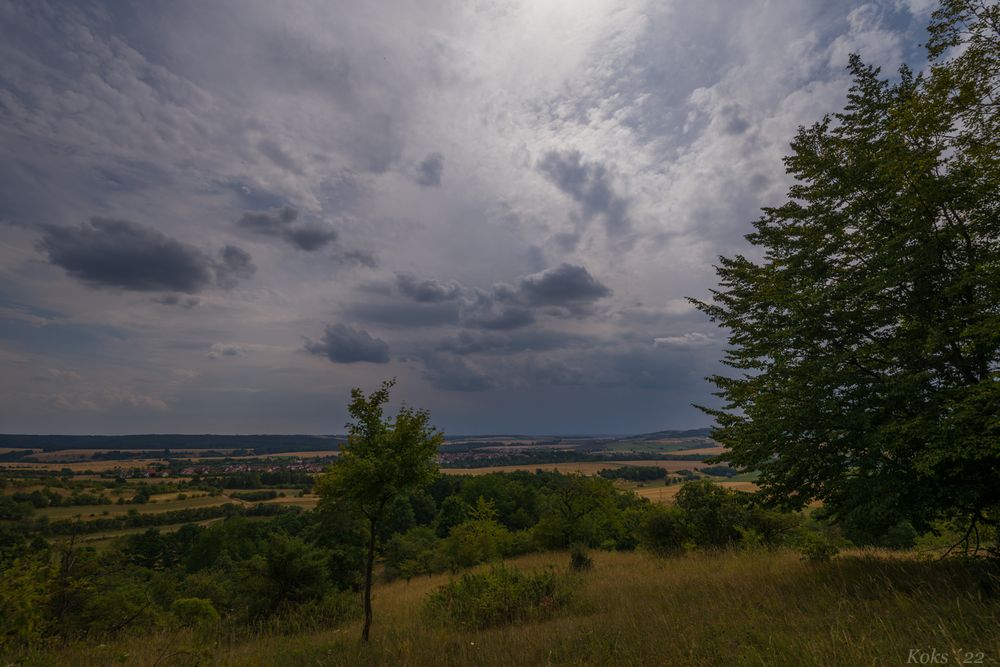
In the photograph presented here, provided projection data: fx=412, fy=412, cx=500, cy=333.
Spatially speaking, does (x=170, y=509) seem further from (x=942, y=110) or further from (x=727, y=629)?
(x=942, y=110)

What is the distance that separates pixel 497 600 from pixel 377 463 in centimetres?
476

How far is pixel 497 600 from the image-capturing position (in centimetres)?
1077

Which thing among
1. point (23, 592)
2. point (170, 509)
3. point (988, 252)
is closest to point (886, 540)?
point (988, 252)

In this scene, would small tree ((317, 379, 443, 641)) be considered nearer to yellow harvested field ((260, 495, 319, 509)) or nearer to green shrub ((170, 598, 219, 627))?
green shrub ((170, 598, 219, 627))

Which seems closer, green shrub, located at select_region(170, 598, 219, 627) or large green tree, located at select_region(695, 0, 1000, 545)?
large green tree, located at select_region(695, 0, 1000, 545)

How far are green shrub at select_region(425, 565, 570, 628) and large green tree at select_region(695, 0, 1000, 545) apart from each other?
6343mm

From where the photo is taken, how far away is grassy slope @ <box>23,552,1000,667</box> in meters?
5.64

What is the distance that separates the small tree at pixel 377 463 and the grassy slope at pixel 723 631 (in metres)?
3.12

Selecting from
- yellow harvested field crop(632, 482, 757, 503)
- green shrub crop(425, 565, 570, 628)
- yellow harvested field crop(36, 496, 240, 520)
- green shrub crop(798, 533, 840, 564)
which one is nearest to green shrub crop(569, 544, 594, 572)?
yellow harvested field crop(632, 482, 757, 503)

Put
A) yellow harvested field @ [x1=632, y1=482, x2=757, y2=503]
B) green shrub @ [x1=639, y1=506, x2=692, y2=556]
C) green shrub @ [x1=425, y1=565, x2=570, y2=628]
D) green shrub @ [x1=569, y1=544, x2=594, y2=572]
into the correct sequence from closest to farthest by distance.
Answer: green shrub @ [x1=425, y1=565, x2=570, y2=628] → green shrub @ [x1=569, y1=544, x2=594, y2=572] → green shrub @ [x1=639, y1=506, x2=692, y2=556] → yellow harvested field @ [x1=632, y1=482, x2=757, y2=503]

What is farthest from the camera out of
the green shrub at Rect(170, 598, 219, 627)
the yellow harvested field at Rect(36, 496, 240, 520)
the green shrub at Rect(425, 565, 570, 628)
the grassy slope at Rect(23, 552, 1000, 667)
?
the yellow harvested field at Rect(36, 496, 240, 520)

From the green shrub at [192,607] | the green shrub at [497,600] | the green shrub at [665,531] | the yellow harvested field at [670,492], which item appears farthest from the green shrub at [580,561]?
the green shrub at [192,607]

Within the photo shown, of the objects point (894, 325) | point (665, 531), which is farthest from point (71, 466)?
point (894, 325)

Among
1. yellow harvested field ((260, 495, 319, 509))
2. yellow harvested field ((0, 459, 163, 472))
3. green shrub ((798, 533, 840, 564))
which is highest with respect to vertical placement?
green shrub ((798, 533, 840, 564))
